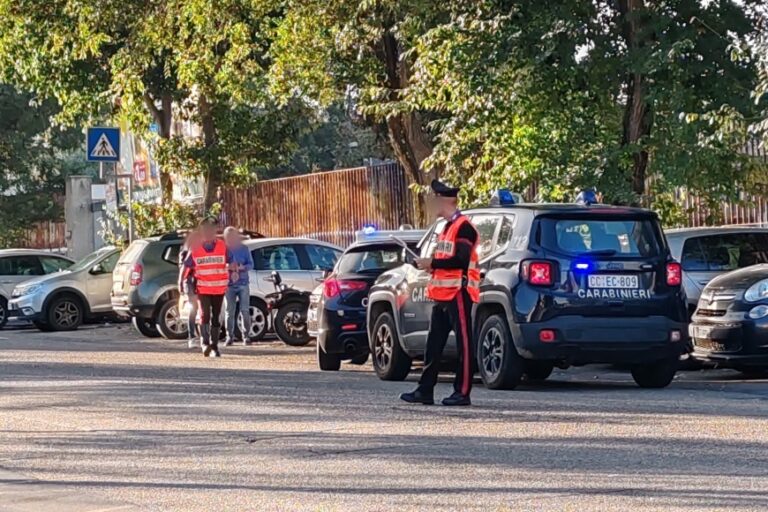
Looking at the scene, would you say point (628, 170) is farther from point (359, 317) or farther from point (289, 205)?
point (289, 205)

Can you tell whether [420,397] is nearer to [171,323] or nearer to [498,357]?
[498,357]

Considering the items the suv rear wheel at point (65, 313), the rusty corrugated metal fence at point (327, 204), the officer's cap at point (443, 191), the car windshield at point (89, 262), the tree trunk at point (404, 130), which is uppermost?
the tree trunk at point (404, 130)

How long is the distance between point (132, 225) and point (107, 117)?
247 inches

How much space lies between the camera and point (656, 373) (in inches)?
596

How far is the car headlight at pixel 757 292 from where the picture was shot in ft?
52.1

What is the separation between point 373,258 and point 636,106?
172 inches

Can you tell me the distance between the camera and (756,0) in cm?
2011

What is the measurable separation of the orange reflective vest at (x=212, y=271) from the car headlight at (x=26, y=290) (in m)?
9.46

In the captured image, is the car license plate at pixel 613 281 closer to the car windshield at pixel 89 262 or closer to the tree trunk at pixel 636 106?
the tree trunk at pixel 636 106

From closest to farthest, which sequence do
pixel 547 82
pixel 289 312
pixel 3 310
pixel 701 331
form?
pixel 701 331
pixel 547 82
pixel 289 312
pixel 3 310

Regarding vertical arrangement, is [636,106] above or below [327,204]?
above

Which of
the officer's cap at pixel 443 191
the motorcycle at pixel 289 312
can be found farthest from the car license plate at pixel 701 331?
the motorcycle at pixel 289 312

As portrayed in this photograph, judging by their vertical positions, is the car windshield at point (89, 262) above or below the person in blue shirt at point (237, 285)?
above

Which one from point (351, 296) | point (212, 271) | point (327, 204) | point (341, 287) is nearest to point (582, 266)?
point (351, 296)
